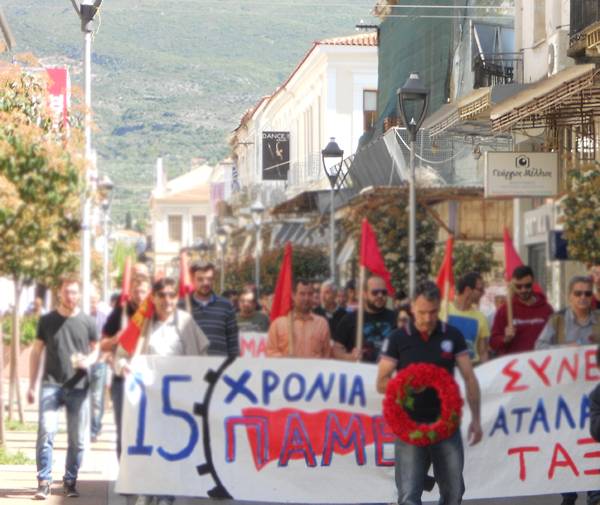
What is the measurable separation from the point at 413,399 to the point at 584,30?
11.4 m

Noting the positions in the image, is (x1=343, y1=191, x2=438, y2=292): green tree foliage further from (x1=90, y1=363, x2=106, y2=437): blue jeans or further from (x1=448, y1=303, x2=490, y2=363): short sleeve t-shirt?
(x1=448, y1=303, x2=490, y2=363): short sleeve t-shirt

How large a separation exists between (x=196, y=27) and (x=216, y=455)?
15.8m

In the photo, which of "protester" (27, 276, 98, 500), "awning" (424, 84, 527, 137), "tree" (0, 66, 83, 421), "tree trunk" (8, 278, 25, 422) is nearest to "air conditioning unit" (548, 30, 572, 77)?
"awning" (424, 84, 527, 137)

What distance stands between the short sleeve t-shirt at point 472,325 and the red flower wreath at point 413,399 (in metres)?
4.20

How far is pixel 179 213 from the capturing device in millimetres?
75312

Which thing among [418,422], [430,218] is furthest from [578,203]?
[430,218]

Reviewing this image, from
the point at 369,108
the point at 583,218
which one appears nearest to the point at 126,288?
the point at 583,218

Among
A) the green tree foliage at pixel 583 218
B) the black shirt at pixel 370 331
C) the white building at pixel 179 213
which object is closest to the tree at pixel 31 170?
the black shirt at pixel 370 331

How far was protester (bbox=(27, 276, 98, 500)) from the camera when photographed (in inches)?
483

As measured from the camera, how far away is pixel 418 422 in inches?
369

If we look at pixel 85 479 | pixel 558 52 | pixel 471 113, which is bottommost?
pixel 85 479

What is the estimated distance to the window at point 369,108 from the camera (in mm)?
26014

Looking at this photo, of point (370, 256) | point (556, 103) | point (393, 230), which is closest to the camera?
point (370, 256)

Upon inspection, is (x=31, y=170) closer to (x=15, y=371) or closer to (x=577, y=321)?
(x=15, y=371)
